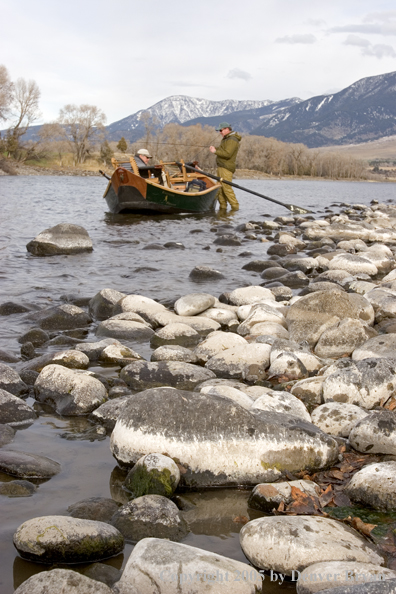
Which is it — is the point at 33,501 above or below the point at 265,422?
below

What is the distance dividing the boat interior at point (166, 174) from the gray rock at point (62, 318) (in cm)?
1224

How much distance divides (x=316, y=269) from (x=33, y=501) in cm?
823

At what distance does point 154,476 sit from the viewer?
9.71 feet

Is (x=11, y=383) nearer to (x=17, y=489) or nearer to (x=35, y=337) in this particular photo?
(x=35, y=337)

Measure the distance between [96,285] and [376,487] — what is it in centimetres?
686

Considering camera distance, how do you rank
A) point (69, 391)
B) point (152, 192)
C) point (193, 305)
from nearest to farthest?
point (69, 391)
point (193, 305)
point (152, 192)

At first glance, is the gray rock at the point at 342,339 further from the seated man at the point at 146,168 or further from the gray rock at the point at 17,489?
the seated man at the point at 146,168

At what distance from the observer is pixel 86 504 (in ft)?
9.19

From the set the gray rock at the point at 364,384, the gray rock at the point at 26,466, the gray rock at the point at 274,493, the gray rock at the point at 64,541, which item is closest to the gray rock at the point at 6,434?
the gray rock at the point at 26,466

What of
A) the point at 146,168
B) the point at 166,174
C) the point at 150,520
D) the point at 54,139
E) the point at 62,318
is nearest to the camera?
the point at 150,520

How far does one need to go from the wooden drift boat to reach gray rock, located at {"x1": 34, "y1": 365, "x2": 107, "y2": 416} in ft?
46.9

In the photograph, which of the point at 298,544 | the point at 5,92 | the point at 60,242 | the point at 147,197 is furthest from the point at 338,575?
the point at 5,92

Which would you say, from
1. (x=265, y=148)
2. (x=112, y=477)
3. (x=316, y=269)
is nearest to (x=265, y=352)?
(x=112, y=477)

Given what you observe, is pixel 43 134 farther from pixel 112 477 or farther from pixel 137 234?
pixel 112 477
